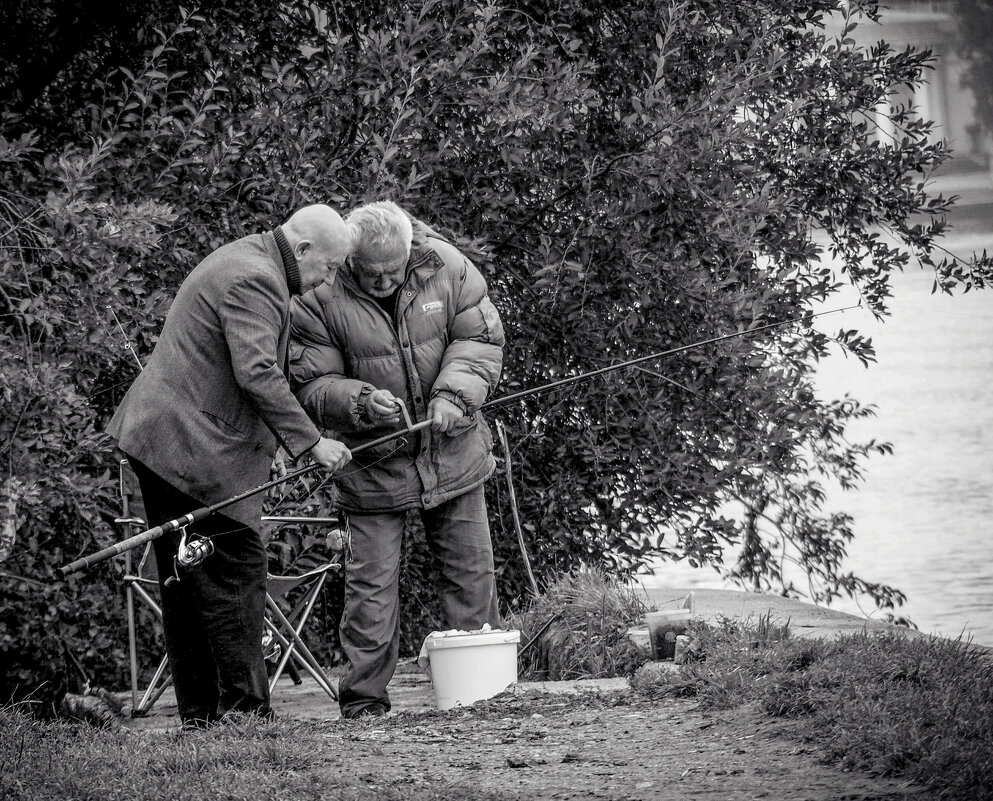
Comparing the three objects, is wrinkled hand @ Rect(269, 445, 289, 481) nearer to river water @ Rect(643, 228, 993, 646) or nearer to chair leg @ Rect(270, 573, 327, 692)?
chair leg @ Rect(270, 573, 327, 692)

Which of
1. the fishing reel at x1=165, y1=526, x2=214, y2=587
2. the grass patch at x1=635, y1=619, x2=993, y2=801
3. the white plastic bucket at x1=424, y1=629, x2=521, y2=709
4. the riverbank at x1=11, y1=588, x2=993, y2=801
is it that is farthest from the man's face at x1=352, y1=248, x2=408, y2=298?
the grass patch at x1=635, y1=619, x2=993, y2=801

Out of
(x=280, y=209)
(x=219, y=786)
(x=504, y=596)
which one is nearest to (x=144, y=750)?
(x=219, y=786)

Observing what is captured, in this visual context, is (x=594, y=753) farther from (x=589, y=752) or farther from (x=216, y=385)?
(x=216, y=385)

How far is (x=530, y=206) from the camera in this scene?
6.26m

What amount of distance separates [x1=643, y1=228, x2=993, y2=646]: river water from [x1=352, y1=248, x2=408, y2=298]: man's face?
8.58 metres

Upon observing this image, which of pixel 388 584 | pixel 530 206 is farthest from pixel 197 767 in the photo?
pixel 530 206

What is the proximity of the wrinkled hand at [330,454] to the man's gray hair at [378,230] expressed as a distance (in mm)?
709

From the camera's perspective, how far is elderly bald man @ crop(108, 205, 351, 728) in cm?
396

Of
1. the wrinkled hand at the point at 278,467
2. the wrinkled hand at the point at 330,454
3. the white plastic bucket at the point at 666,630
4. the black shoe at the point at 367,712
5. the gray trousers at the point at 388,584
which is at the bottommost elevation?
the black shoe at the point at 367,712

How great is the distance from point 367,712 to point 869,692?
175cm

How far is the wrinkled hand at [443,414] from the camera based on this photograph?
451 cm

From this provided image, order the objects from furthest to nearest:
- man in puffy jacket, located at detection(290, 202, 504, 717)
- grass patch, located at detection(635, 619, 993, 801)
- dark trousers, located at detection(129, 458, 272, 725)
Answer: man in puffy jacket, located at detection(290, 202, 504, 717) < dark trousers, located at detection(129, 458, 272, 725) < grass patch, located at detection(635, 619, 993, 801)

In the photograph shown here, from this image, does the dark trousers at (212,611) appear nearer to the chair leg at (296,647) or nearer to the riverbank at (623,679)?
the riverbank at (623,679)

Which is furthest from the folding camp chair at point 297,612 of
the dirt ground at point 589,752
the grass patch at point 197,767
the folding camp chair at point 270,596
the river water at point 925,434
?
the river water at point 925,434
